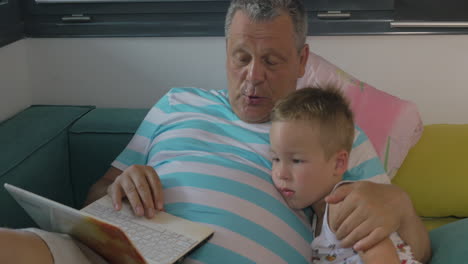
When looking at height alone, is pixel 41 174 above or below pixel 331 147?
below

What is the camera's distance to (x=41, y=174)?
66.5 inches

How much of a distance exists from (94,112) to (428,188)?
3.43ft

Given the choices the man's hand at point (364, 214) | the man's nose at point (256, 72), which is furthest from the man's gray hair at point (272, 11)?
the man's hand at point (364, 214)

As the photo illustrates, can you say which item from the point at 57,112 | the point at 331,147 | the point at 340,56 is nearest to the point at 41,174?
the point at 57,112

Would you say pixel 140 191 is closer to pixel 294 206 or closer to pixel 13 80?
pixel 294 206

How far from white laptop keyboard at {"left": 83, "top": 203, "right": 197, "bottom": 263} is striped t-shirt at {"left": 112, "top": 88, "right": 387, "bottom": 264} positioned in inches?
2.3

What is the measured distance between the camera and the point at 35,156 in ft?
5.49

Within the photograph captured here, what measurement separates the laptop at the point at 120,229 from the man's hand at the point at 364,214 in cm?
28

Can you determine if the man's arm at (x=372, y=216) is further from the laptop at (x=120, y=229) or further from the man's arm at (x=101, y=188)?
the man's arm at (x=101, y=188)

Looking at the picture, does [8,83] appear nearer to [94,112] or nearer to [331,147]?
[94,112]

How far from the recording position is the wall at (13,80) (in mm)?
2049

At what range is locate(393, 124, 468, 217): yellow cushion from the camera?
1.72 meters

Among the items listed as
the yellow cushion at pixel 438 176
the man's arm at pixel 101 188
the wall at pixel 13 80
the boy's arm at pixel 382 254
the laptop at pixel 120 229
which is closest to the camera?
the laptop at pixel 120 229

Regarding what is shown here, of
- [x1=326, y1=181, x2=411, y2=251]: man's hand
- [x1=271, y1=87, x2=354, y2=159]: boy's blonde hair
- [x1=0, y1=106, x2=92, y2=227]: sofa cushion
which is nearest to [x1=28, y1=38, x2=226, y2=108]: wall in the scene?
[x1=0, y1=106, x2=92, y2=227]: sofa cushion
